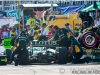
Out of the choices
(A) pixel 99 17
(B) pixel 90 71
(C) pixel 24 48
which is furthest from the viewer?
(A) pixel 99 17

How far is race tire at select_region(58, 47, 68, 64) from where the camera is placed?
66.3 ft

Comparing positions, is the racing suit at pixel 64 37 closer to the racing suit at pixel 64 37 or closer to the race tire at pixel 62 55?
the racing suit at pixel 64 37

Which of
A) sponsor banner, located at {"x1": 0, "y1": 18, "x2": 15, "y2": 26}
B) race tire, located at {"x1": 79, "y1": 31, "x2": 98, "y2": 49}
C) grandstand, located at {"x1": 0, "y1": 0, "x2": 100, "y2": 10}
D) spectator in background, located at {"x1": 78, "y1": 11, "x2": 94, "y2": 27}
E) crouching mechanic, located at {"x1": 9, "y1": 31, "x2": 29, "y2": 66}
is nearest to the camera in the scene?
crouching mechanic, located at {"x1": 9, "y1": 31, "x2": 29, "y2": 66}

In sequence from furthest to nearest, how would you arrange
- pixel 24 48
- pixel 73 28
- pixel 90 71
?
pixel 73 28 → pixel 24 48 → pixel 90 71

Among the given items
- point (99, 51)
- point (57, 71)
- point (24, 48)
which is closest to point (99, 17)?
point (99, 51)

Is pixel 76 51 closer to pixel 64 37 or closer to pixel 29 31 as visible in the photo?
pixel 64 37

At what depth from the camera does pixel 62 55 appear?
20250 millimetres

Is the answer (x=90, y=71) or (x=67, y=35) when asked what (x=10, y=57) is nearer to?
(x=67, y=35)

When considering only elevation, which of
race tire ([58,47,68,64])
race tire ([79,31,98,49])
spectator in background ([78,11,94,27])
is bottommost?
race tire ([58,47,68,64])

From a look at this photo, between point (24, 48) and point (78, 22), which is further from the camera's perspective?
point (78, 22)

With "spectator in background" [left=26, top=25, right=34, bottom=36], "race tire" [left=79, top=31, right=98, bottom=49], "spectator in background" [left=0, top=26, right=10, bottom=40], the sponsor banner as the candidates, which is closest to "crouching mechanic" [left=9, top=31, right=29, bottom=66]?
"race tire" [left=79, top=31, right=98, bottom=49]

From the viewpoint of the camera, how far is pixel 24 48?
20.6 metres

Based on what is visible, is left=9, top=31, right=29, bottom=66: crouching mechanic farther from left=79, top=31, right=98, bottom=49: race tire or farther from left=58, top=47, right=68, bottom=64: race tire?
left=79, top=31, right=98, bottom=49: race tire

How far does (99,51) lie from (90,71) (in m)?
4.89
